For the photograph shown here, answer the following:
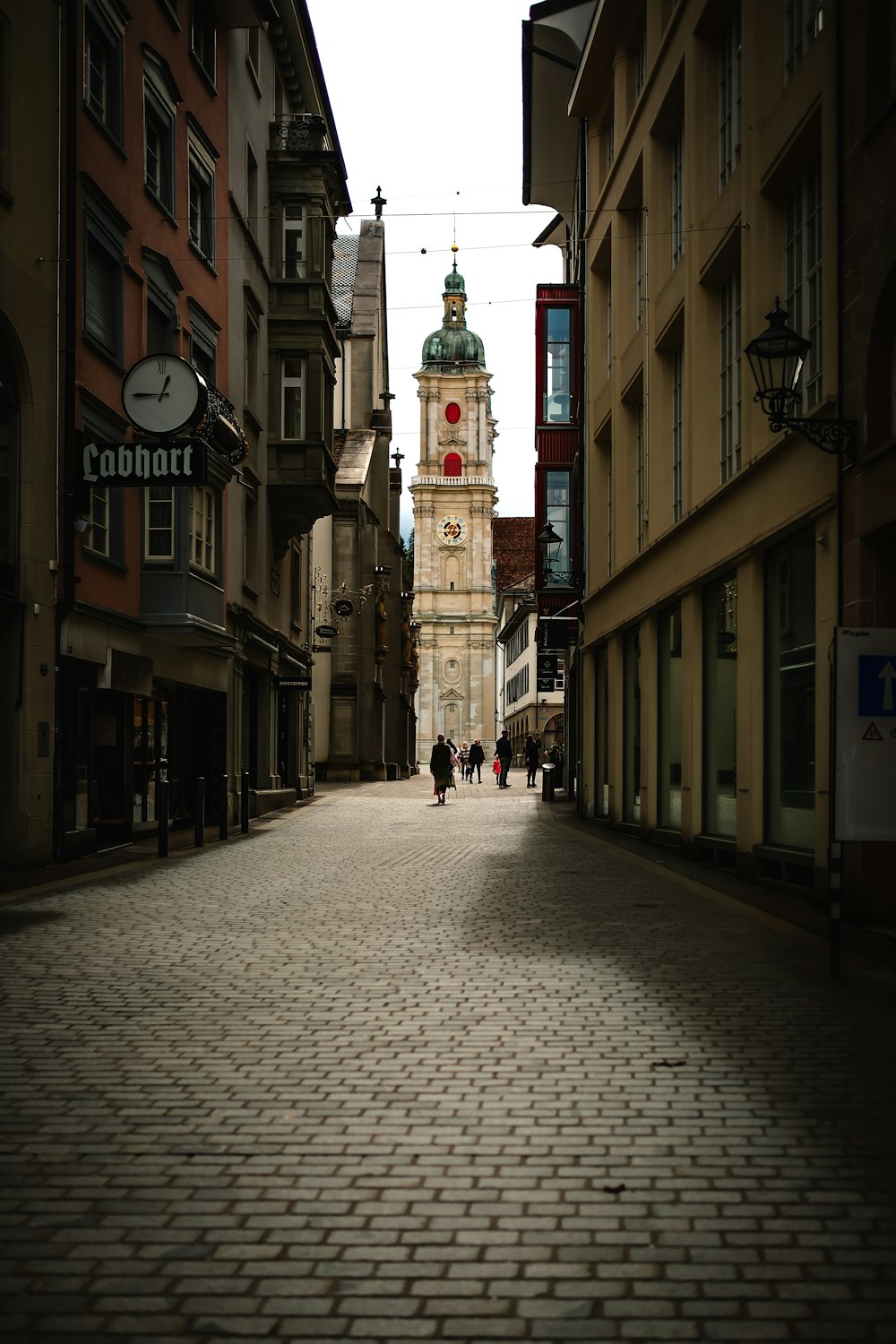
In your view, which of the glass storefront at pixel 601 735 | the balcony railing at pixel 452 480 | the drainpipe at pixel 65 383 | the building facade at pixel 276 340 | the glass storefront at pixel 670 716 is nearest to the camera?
the drainpipe at pixel 65 383

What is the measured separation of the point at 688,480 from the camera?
17938 millimetres

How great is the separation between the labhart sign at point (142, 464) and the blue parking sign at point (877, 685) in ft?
33.0

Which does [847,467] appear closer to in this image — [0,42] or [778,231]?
[778,231]

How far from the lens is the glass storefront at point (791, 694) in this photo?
12852 millimetres

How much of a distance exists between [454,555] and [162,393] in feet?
362

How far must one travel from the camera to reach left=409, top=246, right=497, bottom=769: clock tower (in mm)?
128125

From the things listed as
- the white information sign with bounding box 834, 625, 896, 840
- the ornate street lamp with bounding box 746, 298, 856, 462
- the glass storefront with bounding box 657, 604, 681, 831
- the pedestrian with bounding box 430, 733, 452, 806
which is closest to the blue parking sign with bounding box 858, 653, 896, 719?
the white information sign with bounding box 834, 625, 896, 840

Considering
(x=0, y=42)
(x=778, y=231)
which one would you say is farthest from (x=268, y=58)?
(x=778, y=231)

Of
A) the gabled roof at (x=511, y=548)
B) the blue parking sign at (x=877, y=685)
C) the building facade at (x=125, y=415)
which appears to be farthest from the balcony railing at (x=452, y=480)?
the blue parking sign at (x=877, y=685)

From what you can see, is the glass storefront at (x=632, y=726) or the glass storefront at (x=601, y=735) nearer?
the glass storefront at (x=632, y=726)

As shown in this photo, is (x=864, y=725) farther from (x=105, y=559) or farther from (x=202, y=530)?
(x=202, y=530)

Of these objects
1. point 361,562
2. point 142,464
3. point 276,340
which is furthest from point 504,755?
point 142,464

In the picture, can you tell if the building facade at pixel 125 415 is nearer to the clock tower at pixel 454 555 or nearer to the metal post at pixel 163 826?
the metal post at pixel 163 826

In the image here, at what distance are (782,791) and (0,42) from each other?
448 inches
